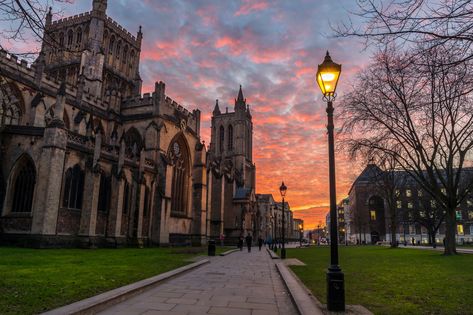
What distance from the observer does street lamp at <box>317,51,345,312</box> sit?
636 centimetres

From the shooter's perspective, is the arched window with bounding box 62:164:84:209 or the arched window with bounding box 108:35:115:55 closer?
the arched window with bounding box 62:164:84:209

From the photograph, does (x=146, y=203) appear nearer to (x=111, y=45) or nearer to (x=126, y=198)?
(x=126, y=198)

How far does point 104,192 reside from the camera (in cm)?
2792

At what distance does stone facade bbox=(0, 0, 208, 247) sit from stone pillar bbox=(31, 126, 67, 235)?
0.06 meters

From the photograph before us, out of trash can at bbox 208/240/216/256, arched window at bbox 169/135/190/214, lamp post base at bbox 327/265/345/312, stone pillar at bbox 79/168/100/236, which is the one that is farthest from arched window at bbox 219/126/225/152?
lamp post base at bbox 327/265/345/312

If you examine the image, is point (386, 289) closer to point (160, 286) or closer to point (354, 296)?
point (354, 296)

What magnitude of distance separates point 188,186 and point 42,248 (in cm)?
2140

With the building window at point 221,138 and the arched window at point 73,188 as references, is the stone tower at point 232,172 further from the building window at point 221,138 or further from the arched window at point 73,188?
the arched window at point 73,188

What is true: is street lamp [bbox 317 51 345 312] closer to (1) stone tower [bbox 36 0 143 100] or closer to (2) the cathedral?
(2) the cathedral

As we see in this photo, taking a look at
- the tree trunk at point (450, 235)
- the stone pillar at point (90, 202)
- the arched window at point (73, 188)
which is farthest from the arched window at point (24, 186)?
the tree trunk at point (450, 235)

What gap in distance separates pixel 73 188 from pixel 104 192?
11.0 ft

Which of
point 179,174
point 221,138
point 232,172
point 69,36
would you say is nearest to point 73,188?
point 179,174

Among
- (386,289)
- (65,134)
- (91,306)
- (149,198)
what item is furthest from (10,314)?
(149,198)

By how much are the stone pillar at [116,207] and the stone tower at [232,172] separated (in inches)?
752
